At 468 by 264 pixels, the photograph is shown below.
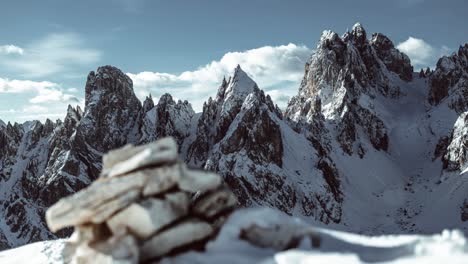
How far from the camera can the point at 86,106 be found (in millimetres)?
148625

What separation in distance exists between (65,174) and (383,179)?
285 feet

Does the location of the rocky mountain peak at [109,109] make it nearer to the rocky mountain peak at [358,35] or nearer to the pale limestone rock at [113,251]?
the rocky mountain peak at [358,35]

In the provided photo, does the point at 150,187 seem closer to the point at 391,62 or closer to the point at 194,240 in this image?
the point at 194,240

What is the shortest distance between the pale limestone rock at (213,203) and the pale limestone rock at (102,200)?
7.18 ft

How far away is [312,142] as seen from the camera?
12319 cm

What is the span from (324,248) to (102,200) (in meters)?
7.06

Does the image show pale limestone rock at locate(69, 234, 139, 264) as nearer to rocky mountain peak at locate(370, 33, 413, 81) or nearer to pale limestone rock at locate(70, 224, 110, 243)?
pale limestone rock at locate(70, 224, 110, 243)

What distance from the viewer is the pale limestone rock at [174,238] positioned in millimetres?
14227

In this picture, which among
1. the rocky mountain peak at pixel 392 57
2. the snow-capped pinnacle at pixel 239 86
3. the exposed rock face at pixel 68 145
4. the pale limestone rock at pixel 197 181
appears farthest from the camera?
the rocky mountain peak at pixel 392 57

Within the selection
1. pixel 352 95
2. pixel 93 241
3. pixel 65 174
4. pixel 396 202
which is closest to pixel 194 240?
pixel 93 241

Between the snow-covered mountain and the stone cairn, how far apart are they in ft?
288

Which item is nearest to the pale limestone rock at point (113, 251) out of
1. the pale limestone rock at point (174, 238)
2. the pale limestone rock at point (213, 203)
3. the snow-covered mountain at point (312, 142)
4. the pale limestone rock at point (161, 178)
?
the pale limestone rock at point (174, 238)

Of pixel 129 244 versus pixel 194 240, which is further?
pixel 194 240

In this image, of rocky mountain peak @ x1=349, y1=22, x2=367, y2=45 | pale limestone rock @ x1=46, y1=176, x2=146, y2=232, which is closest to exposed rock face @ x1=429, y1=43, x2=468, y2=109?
rocky mountain peak @ x1=349, y1=22, x2=367, y2=45
